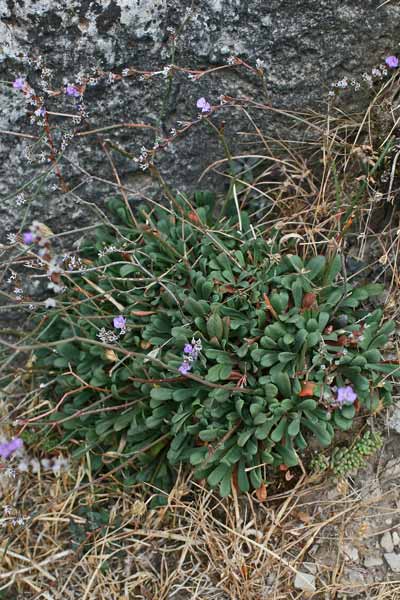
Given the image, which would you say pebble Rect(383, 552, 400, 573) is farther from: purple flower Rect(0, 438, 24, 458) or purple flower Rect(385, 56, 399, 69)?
purple flower Rect(385, 56, 399, 69)

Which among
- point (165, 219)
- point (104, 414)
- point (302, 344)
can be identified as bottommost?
point (104, 414)

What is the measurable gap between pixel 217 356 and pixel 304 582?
900mm

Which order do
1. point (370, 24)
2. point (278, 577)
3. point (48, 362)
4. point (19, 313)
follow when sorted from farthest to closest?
point (19, 313)
point (48, 362)
point (370, 24)
point (278, 577)

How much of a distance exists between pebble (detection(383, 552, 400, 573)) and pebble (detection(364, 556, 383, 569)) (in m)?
0.03

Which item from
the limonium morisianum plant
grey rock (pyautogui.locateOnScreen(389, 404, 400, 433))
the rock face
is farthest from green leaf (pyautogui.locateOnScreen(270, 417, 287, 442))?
the rock face

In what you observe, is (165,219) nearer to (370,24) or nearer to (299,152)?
(299,152)

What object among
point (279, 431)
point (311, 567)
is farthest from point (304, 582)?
point (279, 431)

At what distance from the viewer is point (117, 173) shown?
2938 millimetres

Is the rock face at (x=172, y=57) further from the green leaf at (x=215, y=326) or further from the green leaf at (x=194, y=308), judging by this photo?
the green leaf at (x=215, y=326)

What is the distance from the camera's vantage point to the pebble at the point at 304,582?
94.7 inches

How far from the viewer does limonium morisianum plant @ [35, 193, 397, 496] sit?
2410 mm

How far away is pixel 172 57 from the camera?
2.48 m

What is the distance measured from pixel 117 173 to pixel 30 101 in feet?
1.79

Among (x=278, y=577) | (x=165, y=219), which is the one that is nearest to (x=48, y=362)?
(x=165, y=219)
